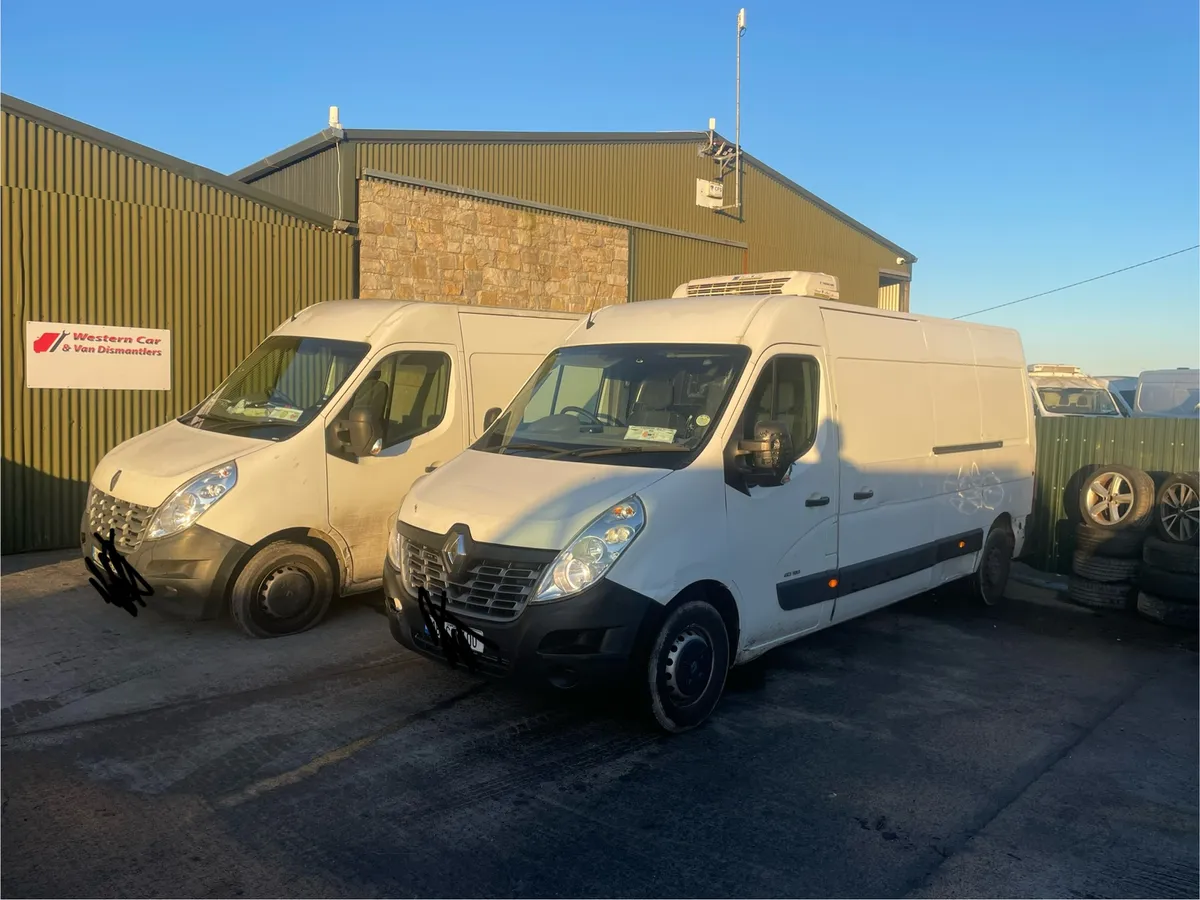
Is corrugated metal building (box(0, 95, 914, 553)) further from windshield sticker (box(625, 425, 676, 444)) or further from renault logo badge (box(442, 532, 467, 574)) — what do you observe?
windshield sticker (box(625, 425, 676, 444))

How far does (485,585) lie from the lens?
4.95 m

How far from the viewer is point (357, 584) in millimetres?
7379

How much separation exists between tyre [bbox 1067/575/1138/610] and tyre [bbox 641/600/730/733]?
15.4 feet

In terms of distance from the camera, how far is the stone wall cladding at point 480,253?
42.1ft

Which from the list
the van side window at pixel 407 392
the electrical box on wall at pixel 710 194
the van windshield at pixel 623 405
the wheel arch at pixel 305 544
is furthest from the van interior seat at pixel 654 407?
the electrical box on wall at pixel 710 194

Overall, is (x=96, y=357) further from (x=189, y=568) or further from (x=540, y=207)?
(x=540, y=207)

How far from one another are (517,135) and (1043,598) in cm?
995

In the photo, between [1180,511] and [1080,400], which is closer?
[1180,511]

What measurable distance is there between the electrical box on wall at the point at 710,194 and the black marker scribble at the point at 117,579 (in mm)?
13051

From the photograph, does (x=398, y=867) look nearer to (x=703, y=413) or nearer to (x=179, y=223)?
(x=703, y=413)

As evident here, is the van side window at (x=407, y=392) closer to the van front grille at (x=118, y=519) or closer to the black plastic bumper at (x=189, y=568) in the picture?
the black plastic bumper at (x=189, y=568)

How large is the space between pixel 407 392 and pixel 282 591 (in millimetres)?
1844

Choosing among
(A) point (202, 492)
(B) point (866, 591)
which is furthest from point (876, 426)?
(A) point (202, 492)

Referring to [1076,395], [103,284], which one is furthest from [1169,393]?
[103,284]
